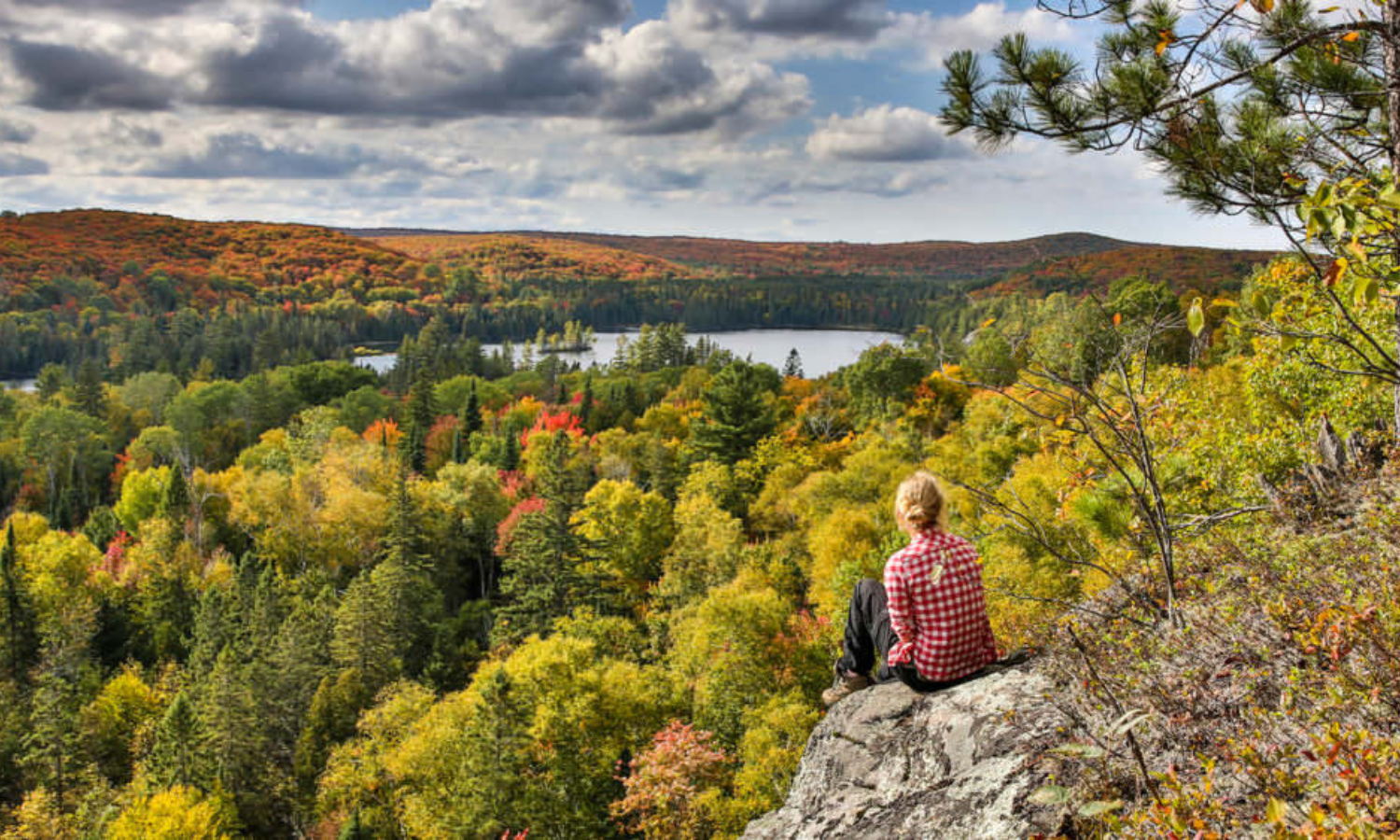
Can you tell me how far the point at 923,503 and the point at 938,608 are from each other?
71 cm

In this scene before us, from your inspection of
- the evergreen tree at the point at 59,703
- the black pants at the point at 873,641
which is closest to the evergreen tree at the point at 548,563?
the evergreen tree at the point at 59,703

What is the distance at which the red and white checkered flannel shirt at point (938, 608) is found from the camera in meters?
5.36

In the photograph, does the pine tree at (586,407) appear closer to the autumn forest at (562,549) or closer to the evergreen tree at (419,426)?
the autumn forest at (562,549)

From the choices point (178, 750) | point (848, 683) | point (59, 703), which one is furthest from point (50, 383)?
point (848, 683)

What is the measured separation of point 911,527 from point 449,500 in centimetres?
4306

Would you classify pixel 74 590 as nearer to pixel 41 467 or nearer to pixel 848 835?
pixel 41 467

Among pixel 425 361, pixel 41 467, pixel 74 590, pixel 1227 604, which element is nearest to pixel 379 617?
pixel 74 590

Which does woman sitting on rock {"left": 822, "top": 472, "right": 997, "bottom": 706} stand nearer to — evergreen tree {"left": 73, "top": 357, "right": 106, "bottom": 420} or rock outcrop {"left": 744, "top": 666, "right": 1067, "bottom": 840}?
rock outcrop {"left": 744, "top": 666, "right": 1067, "bottom": 840}

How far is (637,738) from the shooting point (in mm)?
22312

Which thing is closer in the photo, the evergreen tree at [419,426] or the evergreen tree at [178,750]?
the evergreen tree at [178,750]

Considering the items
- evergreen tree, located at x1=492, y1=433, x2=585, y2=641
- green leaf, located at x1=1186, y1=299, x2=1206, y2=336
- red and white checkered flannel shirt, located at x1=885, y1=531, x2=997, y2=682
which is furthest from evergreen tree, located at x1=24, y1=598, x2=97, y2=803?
green leaf, located at x1=1186, y1=299, x2=1206, y2=336

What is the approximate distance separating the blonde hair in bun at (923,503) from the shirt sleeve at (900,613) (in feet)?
1.04

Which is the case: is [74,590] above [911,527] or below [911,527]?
below

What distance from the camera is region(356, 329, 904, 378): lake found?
11881cm
